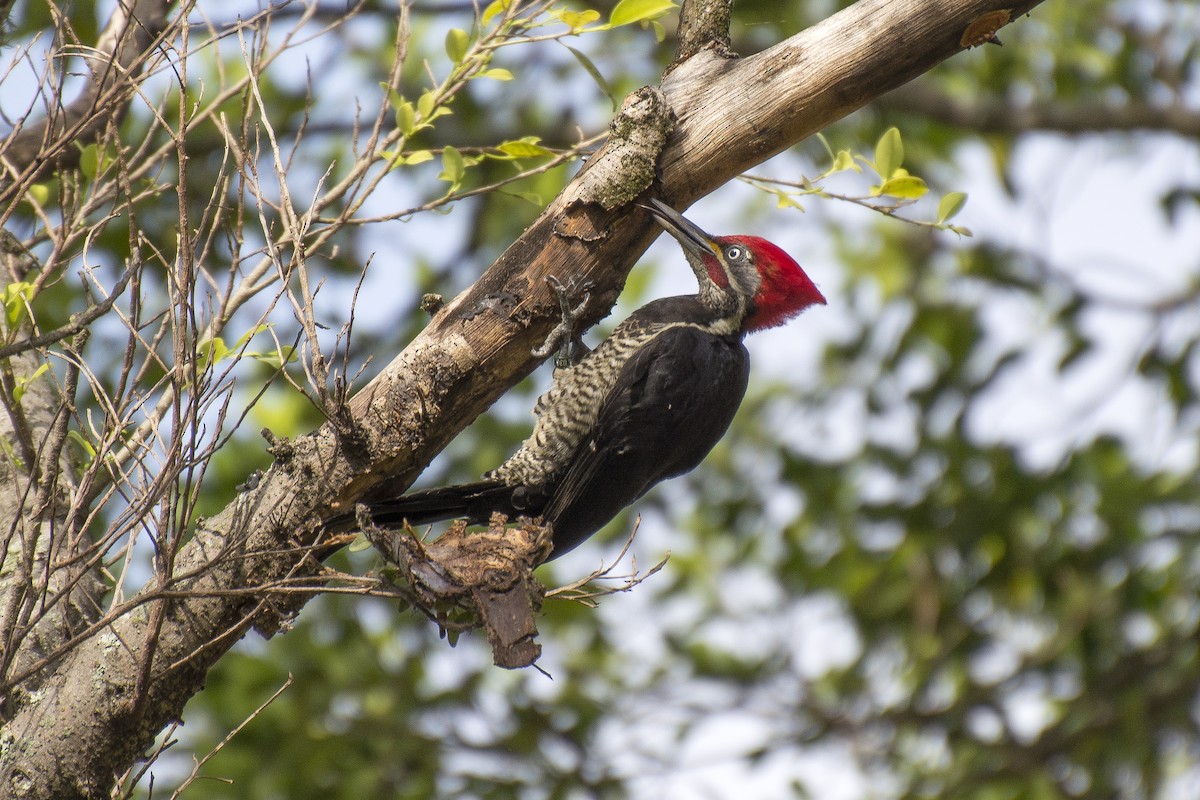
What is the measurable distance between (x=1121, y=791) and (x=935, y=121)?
324cm

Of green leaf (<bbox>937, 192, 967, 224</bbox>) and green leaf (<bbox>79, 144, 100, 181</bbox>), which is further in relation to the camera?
green leaf (<bbox>937, 192, 967, 224</bbox>)

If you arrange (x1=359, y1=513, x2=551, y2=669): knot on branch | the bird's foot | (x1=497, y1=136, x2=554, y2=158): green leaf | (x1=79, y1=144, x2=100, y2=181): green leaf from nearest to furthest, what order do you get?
(x1=359, y1=513, x2=551, y2=669): knot on branch, the bird's foot, (x1=79, y1=144, x2=100, y2=181): green leaf, (x1=497, y1=136, x2=554, y2=158): green leaf

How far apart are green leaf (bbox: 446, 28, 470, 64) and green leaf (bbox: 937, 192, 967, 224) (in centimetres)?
118

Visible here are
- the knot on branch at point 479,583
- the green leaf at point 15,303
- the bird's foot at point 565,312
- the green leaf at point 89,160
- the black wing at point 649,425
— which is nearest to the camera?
the knot on branch at point 479,583

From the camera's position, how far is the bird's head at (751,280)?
12.2 feet

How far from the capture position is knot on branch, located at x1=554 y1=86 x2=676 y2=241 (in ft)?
8.31

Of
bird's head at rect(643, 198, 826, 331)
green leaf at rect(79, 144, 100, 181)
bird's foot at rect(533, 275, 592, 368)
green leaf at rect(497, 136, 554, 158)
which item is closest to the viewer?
bird's foot at rect(533, 275, 592, 368)

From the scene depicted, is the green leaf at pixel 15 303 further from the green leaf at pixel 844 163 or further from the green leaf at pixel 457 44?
the green leaf at pixel 844 163

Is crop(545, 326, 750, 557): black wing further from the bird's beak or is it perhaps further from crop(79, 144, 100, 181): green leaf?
crop(79, 144, 100, 181): green leaf

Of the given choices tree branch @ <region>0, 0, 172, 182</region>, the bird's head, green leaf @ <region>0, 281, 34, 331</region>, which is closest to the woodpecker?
the bird's head

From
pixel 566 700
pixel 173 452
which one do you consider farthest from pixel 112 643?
pixel 566 700

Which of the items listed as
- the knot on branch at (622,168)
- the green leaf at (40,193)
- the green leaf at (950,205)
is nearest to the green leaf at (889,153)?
the green leaf at (950,205)

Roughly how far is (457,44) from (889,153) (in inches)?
41.1

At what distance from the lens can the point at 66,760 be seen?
221 cm
